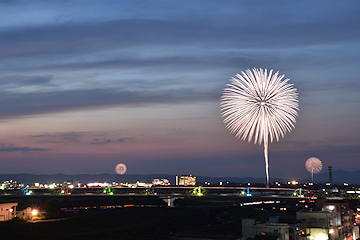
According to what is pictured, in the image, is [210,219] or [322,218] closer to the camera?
[322,218]

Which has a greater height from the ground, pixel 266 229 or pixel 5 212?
pixel 5 212

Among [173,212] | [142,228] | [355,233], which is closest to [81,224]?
[142,228]

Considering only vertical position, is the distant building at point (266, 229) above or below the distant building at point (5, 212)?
below

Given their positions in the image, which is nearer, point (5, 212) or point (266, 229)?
point (266, 229)

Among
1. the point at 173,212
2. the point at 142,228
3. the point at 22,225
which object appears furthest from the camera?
the point at 173,212

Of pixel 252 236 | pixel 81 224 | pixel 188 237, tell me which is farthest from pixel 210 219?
pixel 188 237

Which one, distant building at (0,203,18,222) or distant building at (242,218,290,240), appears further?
distant building at (0,203,18,222)

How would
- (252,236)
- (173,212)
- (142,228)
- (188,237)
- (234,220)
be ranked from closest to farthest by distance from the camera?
(188,237)
(252,236)
(142,228)
(234,220)
(173,212)

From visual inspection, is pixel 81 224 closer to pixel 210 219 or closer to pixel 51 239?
pixel 51 239

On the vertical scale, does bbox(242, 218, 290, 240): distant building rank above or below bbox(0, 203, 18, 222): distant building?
below

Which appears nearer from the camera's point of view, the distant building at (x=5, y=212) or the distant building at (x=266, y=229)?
the distant building at (x=266, y=229)
